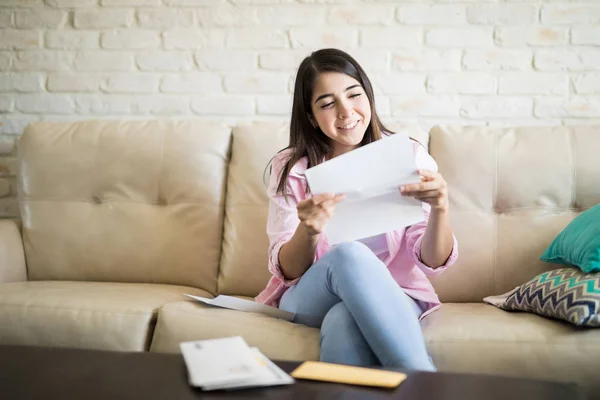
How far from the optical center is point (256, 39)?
2230mm

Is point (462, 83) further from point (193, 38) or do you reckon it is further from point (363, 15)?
point (193, 38)

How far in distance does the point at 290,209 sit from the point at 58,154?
3.21 feet

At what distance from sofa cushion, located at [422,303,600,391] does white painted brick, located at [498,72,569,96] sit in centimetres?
101

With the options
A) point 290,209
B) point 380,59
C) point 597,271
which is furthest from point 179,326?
point 380,59

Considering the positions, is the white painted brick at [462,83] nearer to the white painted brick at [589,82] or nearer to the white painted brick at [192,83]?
the white painted brick at [589,82]

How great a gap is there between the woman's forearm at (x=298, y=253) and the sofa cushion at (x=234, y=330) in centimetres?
12

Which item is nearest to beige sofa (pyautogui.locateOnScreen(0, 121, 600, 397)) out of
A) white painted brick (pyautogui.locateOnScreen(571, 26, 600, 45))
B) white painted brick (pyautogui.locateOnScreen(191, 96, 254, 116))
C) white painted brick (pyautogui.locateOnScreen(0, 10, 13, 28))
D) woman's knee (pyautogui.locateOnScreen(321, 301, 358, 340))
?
woman's knee (pyautogui.locateOnScreen(321, 301, 358, 340))

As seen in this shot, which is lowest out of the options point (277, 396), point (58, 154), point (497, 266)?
point (497, 266)

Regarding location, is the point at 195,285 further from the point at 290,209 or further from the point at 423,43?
the point at 423,43

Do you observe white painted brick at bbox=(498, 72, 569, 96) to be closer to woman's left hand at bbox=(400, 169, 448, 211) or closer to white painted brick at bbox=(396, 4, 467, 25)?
white painted brick at bbox=(396, 4, 467, 25)

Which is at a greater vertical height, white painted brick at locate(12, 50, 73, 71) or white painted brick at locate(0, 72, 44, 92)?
white painted brick at locate(12, 50, 73, 71)

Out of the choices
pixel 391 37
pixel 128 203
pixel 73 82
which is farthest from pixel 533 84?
pixel 73 82

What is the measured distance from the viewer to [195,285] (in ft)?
6.23

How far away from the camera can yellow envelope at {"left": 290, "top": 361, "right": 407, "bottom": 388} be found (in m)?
0.82
